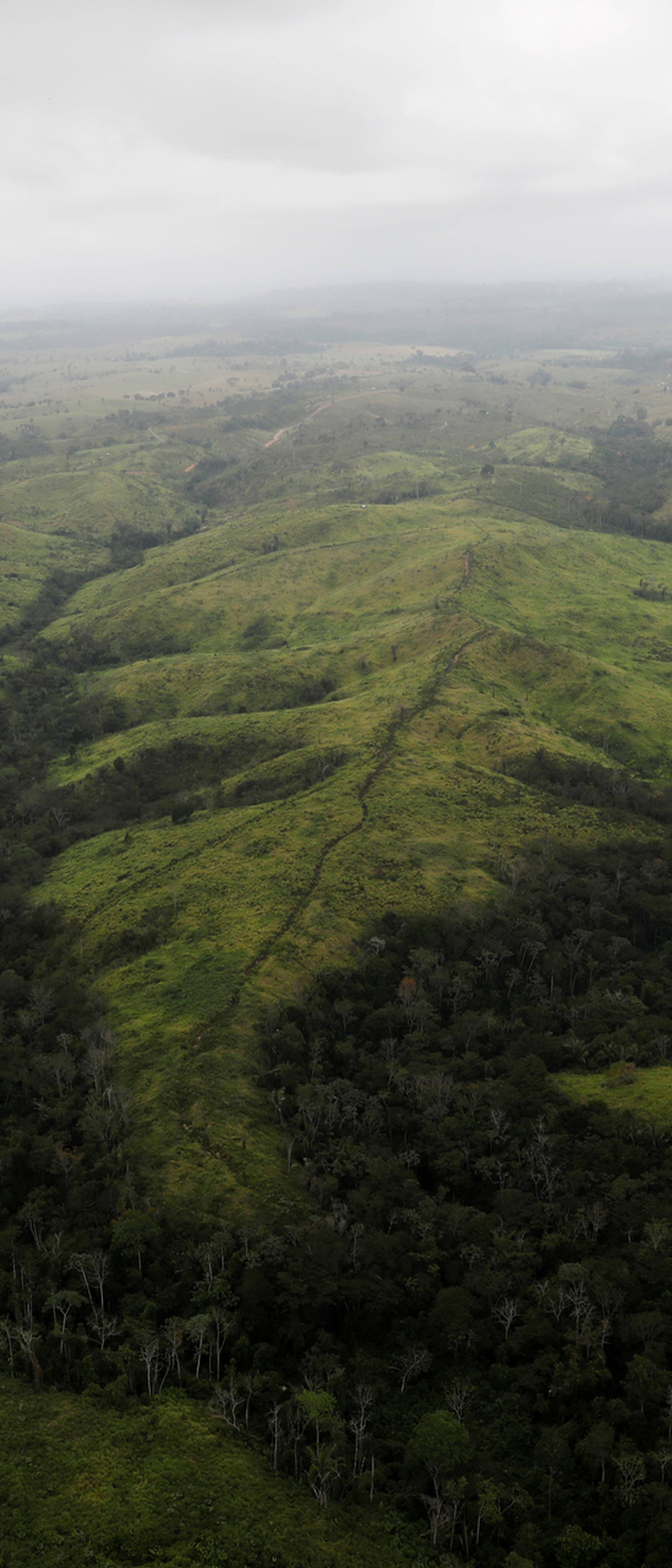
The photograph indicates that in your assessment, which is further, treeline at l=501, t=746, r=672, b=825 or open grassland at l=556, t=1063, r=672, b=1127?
treeline at l=501, t=746, r=672, b=825

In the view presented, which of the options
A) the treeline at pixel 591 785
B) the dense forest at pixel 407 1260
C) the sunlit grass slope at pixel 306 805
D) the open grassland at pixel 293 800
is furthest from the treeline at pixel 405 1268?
the treeline at pixel 591 785

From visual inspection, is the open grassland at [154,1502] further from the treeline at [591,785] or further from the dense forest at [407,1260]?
the treeline at [591,785]

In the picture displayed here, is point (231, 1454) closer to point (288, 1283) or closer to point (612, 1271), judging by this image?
point (288, 1283)

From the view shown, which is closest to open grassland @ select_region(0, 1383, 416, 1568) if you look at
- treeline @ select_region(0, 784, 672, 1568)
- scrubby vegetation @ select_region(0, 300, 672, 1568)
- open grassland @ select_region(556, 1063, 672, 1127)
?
scrubby vegetation @ select_region(0, 300, 672, 1568)

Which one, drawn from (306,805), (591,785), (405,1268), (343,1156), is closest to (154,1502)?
(405,1268)

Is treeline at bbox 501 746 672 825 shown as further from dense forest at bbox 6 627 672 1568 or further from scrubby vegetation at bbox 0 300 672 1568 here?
dense forest at bbox 6 627 672 1568

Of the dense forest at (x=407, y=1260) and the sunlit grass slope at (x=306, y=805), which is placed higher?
the sunlit grass slope at (x=306, y=805)
